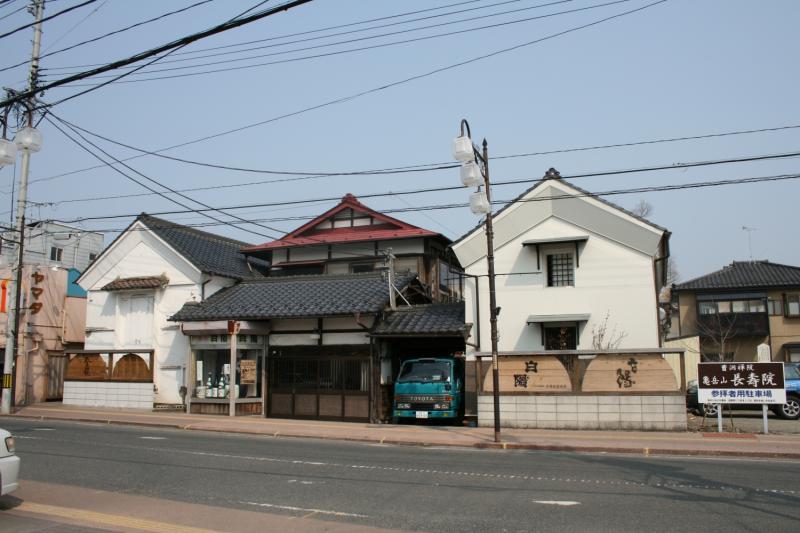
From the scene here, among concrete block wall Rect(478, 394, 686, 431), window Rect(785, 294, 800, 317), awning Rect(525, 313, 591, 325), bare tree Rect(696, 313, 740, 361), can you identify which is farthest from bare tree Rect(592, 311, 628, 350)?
window Rect(785, 294, 800, 317)

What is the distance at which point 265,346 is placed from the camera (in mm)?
23469

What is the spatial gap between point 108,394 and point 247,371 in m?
6.83

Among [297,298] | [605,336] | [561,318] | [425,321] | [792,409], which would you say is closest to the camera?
[792,409]

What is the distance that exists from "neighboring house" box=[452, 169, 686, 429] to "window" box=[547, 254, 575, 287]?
34mm

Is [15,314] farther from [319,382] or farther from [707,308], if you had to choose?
[707,308]

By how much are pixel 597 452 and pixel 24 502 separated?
11082 millimetres

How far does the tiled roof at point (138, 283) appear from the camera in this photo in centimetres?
2572

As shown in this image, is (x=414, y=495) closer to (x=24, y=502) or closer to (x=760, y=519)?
(x=760, y=519)

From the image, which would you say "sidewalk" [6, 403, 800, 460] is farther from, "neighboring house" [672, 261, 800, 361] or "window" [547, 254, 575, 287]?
"neighboring house" [672, 261, 800, 361]

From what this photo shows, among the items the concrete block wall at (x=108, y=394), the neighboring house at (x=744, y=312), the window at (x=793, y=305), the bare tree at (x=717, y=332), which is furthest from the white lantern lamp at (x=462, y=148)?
the window at (x=793, y=305)

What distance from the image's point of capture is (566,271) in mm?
21672

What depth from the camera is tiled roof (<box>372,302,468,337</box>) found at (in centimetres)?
2088

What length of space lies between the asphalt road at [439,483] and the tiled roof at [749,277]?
32.7m

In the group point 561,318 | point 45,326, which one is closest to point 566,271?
point 561,318
